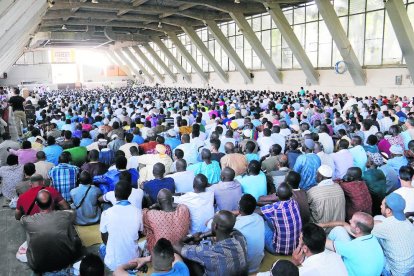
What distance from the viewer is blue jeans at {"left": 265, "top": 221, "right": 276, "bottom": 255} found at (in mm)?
4860

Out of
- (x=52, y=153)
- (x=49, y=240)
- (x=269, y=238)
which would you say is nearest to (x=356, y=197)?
(x=269, y=238)

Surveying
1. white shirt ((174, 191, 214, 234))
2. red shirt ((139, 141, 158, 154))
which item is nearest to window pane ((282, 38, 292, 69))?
red shirt ((139, 141, 158, 154))

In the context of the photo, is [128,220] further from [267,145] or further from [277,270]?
[267,145]

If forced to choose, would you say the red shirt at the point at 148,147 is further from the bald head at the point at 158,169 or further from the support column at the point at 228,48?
the support column at the point at 228,48

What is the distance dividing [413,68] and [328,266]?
1616 cm

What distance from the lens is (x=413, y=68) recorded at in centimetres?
1659

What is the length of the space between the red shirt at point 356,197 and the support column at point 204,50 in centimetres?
2606

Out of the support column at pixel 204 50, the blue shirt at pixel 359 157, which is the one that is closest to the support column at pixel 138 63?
the support column at pixel 204 50

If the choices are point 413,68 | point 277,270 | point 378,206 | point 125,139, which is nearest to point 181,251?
point 277,270

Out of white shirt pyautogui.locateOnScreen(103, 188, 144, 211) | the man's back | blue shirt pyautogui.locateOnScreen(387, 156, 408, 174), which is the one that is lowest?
the man's back

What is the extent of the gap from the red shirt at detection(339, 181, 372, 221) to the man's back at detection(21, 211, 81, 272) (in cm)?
366

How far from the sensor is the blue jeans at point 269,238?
486cm

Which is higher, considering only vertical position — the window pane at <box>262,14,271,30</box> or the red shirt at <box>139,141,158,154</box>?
the window pane at <box>262,14,271,30</box>

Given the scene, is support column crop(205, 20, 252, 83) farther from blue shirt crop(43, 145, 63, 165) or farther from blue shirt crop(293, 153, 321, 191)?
blue shirt crop(293, 153, 321, 191)
